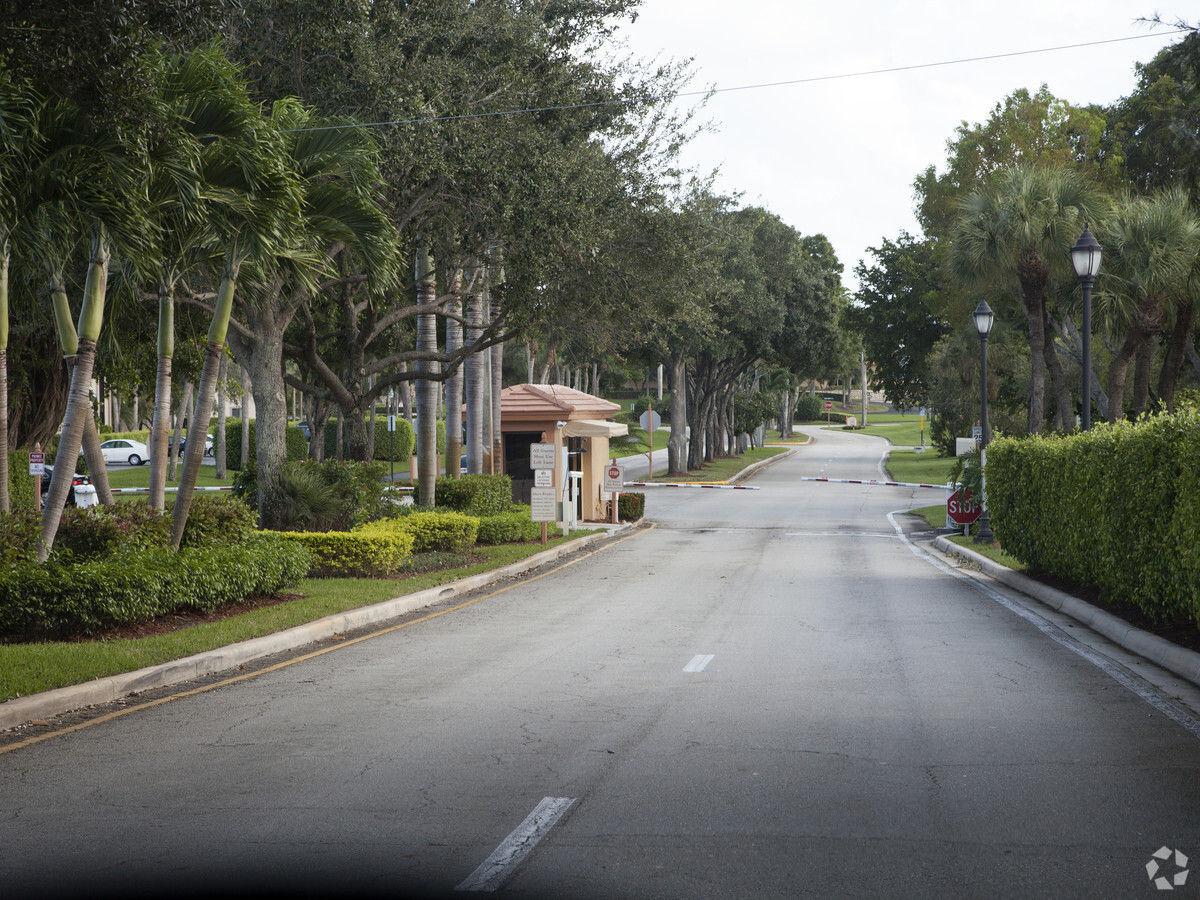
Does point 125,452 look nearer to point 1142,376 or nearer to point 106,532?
point 1142,376

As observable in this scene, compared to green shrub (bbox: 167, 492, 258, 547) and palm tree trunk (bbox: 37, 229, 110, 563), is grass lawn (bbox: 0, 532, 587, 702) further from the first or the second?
palm tree trunk (bbox: 37, 229, 110, 563)

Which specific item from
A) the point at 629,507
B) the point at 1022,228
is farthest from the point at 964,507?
the point at 629,507

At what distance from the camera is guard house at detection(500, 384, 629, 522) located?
28156 millimetres

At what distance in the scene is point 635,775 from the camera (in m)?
6.36

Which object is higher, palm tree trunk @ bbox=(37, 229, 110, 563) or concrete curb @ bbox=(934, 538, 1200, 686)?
palm tree trunk @ bbox=(37, 229, 110, 563)

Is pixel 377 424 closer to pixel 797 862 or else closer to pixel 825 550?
pixel 825 550

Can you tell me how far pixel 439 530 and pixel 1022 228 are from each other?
1537cm

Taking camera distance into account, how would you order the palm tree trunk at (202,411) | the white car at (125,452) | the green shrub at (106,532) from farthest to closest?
the white car at (125,452)
the palm tree trunk at (202,411)
the green shrub at (106,532)

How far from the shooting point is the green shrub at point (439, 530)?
19469 millimetres

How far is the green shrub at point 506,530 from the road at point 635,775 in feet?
34.3

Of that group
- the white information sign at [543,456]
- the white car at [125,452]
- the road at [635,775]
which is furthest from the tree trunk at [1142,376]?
the white car at [125,452]

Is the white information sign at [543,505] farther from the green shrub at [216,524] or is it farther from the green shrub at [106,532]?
the green shrub at [106,532]

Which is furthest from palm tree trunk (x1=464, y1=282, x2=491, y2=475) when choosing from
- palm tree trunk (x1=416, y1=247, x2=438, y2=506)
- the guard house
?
palm tree trunk (x1=416, y1=247, x2=438, y2=506)

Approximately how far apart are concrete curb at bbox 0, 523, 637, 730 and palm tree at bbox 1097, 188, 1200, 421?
18211mm
